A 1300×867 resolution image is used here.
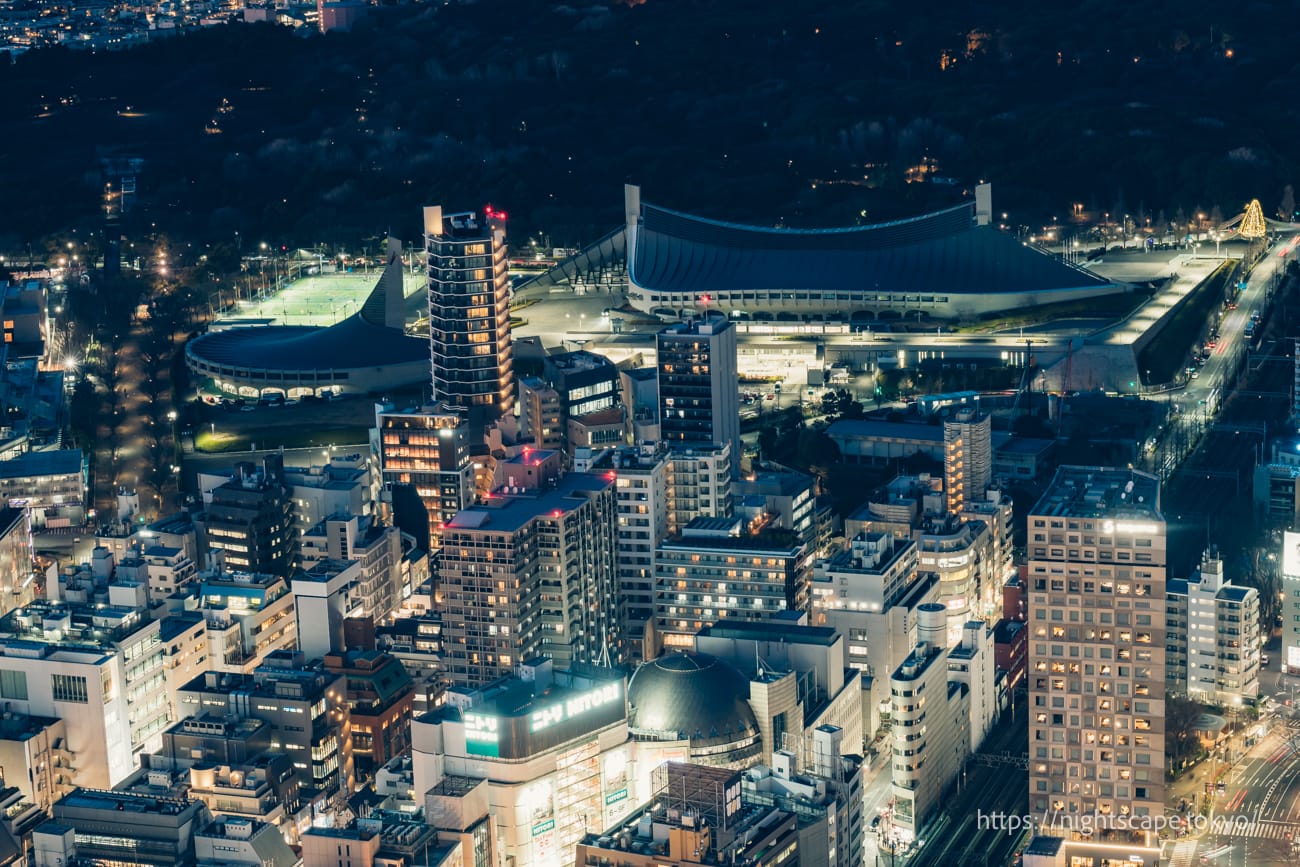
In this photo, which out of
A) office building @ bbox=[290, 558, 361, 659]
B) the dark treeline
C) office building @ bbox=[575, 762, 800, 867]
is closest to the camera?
office building @ bbox=[575, 762, 800, 867]

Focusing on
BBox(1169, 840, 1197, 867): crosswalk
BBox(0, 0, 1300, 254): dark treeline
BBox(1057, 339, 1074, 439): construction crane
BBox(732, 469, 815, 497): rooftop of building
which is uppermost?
BBox(0, 0, 1300, 254): dark treeline

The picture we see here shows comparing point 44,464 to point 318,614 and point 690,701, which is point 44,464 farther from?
point 690,701

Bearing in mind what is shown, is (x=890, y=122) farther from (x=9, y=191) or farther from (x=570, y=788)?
(x=570, y=788)

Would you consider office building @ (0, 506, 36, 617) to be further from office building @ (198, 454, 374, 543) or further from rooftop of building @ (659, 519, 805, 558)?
rooftop of building @ (659, 519, 805, 558)

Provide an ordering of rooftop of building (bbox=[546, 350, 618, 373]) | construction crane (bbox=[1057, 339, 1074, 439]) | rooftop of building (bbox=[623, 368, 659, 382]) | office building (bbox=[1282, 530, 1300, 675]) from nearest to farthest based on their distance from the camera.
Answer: office building (bbox=[1282, 530, 1300, 675])
rooftop of building (bbox=[623, 368, 659, 382])
rooftop of building (bbox=[546, 350, 618, 373])
construction crane (bbox=[1057, 339, 1074, 439])

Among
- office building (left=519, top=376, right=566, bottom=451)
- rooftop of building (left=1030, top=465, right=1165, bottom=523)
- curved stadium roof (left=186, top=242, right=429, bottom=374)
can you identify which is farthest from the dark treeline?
rooftop of building (left=1030, top=465, right=1165, bottom=523)

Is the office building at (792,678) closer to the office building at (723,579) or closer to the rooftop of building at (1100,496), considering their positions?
the office building at (723,579)

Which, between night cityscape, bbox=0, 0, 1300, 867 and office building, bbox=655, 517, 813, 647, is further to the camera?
office building, bbox=655, 517, 813, 647

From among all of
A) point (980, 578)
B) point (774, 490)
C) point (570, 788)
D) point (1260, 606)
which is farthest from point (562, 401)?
point (570, 788)
